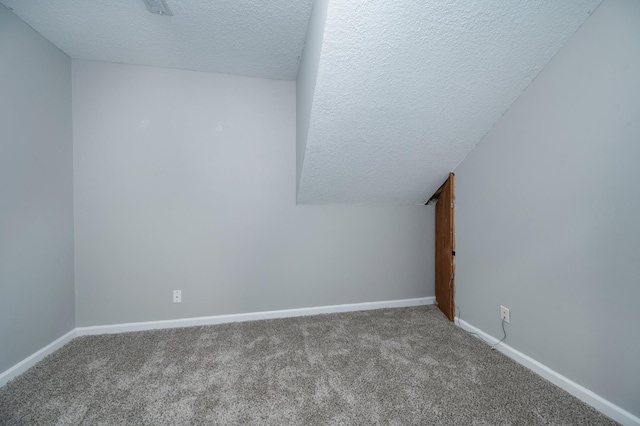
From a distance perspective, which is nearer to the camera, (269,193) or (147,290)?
(147,290)

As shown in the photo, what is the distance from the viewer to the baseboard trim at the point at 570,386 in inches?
48.1

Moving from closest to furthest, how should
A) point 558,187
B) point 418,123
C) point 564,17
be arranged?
1. point 564,17
2. point 558,187
3. point 418,123

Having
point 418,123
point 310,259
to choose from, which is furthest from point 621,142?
point 310,259

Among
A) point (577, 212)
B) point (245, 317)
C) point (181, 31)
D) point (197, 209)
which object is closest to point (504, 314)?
point (577, 212)

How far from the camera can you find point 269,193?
2381 millimetres

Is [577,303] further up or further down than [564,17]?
further down

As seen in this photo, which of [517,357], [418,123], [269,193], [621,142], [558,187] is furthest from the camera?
[269,193]

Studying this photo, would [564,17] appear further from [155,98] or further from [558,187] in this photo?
[155,98]

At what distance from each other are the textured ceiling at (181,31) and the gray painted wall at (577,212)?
1568 mm

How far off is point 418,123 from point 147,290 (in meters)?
2.55

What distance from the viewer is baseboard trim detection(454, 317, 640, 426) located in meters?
1.22

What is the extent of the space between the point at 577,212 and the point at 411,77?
1.19m

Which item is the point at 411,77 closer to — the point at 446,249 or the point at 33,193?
the point at 446,249

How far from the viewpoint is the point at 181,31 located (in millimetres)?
1745
